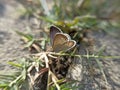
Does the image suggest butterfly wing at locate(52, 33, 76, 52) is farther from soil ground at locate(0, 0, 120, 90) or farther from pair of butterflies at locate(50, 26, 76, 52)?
soil ground at locate(0, 0, 120, 90)

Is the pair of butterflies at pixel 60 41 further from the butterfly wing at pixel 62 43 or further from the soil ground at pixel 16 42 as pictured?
the soil ground at pixel 16 42

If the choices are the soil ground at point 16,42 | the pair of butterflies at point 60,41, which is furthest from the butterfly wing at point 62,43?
the soil ground at point 16,42

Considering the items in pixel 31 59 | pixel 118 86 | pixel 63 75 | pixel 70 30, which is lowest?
pixel 118 86

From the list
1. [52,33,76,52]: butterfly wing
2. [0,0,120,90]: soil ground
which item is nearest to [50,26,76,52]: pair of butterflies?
[52,33,76,52]: butterfly wing

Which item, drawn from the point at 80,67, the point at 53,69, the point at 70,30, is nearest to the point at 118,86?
the point at 80,67

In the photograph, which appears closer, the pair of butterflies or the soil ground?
the pair of butterflies

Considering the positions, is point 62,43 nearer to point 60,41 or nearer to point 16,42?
point 60,41

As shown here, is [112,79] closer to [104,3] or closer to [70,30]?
[70,30]
